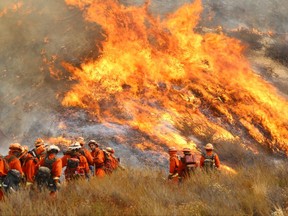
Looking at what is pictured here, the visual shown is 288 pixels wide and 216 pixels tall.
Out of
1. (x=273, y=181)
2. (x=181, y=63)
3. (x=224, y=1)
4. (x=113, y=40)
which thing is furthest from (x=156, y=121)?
(x=224, y=1)

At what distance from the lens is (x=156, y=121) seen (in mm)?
15367

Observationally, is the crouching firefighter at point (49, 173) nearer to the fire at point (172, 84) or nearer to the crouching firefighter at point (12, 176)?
the crouching firefighter at point (12, 176)

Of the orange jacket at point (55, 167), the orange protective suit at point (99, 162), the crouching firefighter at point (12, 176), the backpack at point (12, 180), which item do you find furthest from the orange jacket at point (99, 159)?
the backpack at point (12, 180)

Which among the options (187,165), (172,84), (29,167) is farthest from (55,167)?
(172,84)

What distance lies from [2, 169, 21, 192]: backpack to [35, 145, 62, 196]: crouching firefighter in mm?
447

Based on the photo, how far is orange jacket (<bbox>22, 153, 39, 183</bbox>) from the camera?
8249 millimetres

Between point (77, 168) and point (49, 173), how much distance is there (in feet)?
4.94

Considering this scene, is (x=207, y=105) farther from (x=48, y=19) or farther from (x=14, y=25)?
(x=14, y=25)

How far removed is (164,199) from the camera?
6785 mm

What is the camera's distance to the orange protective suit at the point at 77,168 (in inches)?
367

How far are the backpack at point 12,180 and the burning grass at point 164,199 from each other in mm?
635

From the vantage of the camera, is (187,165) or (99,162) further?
(99,162)

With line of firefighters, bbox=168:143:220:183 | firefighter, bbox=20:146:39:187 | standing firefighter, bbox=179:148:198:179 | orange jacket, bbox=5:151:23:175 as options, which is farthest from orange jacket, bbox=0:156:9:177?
standing firefighter, bbox=179:148:198:179

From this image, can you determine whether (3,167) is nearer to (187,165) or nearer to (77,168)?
(77,168)
